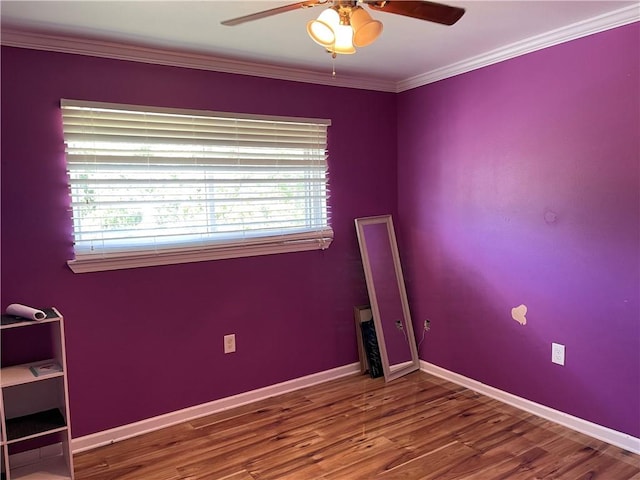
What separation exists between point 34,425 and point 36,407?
0.22 m

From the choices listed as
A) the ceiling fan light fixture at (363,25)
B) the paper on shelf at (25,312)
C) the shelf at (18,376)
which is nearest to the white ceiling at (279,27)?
the ceiling fan light fixture at (363,25)

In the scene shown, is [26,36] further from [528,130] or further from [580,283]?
[580,283]

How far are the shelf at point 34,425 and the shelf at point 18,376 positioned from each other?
0.23 meters

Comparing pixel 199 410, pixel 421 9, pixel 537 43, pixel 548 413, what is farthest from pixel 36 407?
pixel 537 43

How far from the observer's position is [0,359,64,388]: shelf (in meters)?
2.27

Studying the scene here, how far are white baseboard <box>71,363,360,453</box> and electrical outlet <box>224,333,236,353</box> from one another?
1.00ft

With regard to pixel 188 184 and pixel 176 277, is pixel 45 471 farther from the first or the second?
pixel 188 184

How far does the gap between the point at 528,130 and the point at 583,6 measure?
29.1 inches

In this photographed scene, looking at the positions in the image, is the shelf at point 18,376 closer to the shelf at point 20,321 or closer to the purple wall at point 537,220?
the shelf at point 20,321

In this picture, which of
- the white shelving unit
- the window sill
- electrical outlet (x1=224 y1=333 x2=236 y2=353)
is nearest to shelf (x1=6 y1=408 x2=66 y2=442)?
the white shelving unit

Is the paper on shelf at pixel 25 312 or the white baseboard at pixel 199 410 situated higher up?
the paper on shelf at pixel 25 312

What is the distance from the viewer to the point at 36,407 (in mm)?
2582

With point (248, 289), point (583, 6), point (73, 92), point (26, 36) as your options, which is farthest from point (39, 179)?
point (583, 6)

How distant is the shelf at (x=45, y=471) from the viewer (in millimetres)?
2389
